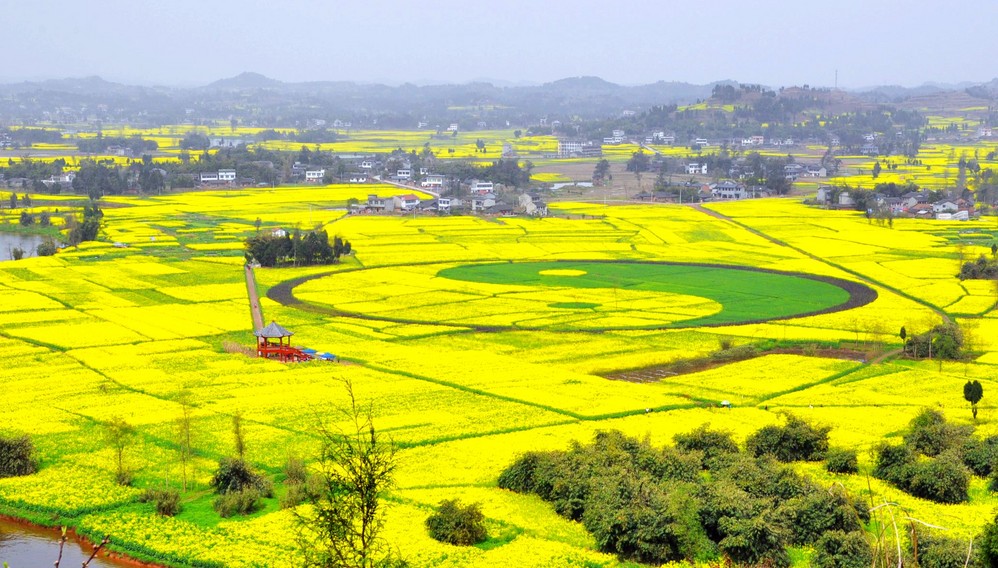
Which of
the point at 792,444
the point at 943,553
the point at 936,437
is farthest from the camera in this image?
the point at 936,437

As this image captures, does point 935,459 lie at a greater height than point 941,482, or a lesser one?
greater

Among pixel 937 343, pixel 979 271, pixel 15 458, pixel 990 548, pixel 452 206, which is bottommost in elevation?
pixel 452 206

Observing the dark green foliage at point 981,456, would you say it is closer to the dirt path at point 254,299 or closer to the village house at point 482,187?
the dirt path at point 254,299

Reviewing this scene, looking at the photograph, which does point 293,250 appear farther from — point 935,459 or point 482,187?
point 482,187

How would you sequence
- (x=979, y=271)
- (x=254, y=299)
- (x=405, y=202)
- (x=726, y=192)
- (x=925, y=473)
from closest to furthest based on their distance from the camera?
(x=925, y=473), (x=254, y=299), (x=979, y=271), (x=405, y=202), (x=726, y=192)

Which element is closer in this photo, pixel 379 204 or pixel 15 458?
pixel 15 458

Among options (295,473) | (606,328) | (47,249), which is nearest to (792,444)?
(295,473)

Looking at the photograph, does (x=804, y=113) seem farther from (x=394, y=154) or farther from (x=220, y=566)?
(x=220, y=566)
